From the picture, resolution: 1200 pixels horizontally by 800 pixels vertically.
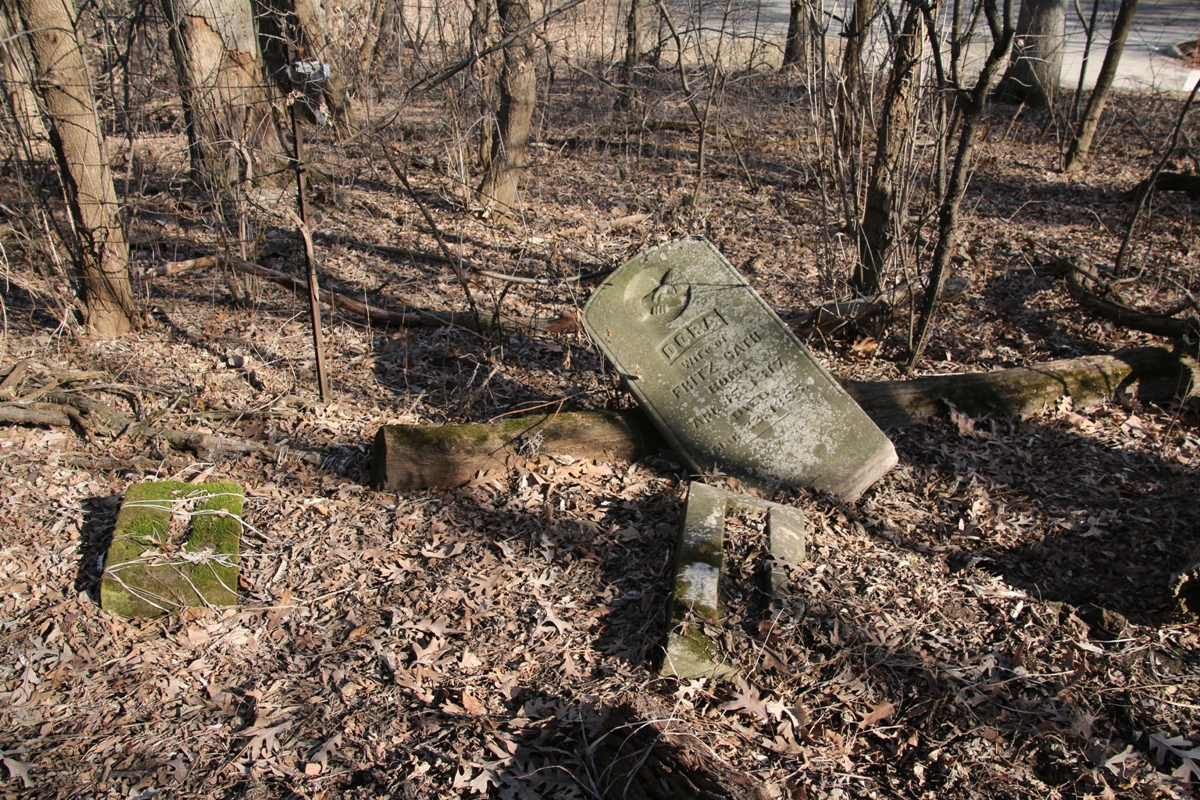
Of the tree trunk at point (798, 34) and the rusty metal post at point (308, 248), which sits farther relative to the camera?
the tree trunk at point (798, 34)

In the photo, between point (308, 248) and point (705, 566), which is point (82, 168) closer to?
point (308, 248)

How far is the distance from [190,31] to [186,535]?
234 inches

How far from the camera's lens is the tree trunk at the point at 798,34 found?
17.6 ft

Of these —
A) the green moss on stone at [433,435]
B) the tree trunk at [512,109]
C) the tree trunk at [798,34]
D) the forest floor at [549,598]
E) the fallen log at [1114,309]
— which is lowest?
the forest floor at [549,598]

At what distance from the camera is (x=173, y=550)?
3.76m

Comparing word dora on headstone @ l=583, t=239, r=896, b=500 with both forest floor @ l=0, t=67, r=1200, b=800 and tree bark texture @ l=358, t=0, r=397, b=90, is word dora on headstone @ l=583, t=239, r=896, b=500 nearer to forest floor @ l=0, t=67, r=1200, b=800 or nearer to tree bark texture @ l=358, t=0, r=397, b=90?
forest floor @ l=0, t=67, r=1200, b=800

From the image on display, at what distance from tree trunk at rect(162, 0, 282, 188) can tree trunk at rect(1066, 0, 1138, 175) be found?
810 centimetres

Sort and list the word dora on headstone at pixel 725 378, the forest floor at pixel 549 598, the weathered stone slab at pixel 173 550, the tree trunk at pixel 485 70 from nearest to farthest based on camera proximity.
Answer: the forest floor at pixel 549 598 → the weathered stone slab at pixel 173 550 → the word dora on headstone at pixel 725 378 → the tree trunk at pixel 485 70

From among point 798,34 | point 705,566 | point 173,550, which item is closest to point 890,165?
point 798,34

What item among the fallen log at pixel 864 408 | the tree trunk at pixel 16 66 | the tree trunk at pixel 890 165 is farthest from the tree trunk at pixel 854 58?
the tree trunk at pixel 16 66

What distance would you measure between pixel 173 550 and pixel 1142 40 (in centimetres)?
1391

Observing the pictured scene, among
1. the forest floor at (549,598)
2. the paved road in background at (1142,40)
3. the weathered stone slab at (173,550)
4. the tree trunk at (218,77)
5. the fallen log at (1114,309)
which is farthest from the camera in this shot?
the paved road in background at (1142,40)

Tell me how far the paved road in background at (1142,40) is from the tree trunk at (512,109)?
14.1 ft

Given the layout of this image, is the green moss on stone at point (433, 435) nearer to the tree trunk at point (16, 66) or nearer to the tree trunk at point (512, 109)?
the tree trunk at point (16, 66)
